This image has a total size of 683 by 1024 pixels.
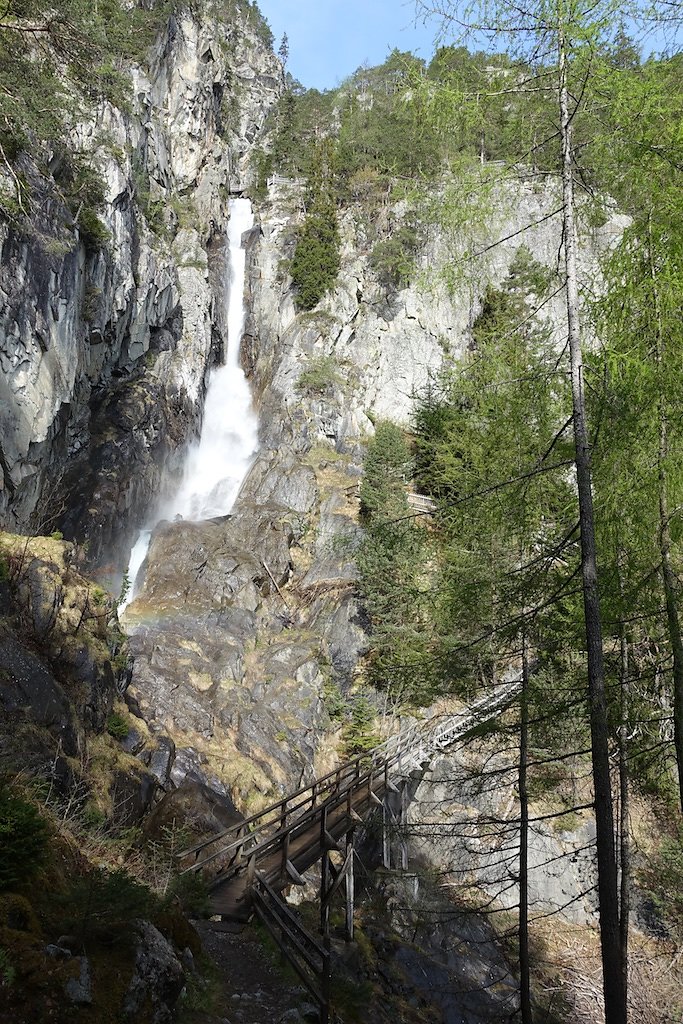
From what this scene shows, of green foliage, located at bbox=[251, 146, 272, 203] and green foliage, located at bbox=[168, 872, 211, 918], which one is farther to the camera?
green foliage, located at bbox=[251, 146, 272, 203]

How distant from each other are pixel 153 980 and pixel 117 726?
8057 mm

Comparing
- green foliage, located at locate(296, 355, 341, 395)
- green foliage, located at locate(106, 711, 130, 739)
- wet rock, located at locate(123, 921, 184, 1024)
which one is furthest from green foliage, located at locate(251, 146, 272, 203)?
wet rock, located at locate(123, 921, 184, 1024)

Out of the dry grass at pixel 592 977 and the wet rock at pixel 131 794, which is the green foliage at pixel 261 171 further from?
the dry grass at pixel 592 977

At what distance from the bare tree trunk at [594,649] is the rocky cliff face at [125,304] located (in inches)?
410

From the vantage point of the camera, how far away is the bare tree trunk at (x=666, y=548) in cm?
484

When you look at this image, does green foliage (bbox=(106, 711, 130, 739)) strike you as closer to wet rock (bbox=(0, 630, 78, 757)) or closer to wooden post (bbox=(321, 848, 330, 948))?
wet rock (bbox=(0, 630, 78, 757))

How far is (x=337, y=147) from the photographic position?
4162 cm

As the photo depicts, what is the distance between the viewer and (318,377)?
33219 mm

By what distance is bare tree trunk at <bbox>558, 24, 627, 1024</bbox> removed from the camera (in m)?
3.89

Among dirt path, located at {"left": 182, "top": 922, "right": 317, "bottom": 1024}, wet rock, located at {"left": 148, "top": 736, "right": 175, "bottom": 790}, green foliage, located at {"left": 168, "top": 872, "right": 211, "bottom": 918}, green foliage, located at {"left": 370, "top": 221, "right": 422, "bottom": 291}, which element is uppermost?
green foliage, located at {"left": 370, "top": 221, "right": 422, "bottom": 291}

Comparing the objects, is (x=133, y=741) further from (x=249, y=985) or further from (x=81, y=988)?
(x=81, y=988)

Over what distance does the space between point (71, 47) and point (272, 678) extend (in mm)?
16775

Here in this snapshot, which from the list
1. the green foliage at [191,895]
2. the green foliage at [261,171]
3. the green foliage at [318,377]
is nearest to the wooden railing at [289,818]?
the green foliage at [191,895]

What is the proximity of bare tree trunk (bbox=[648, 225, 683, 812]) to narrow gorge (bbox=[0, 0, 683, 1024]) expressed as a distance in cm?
8
